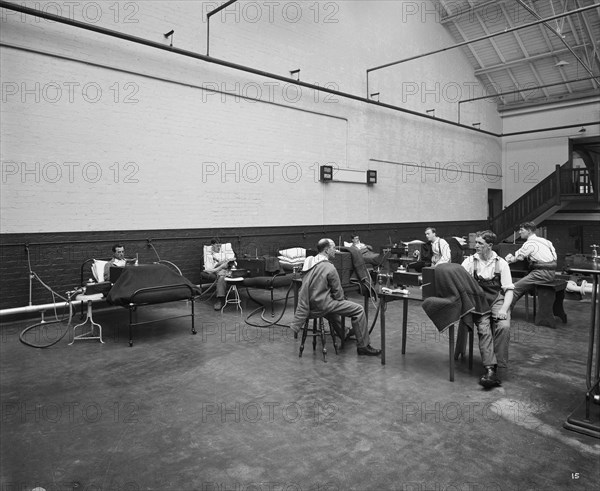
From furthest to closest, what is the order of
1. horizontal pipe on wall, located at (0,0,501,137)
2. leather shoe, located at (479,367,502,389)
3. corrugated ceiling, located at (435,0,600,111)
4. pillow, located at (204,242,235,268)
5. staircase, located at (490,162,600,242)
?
staircase, located at (490,162,600,242) → corrugated ceiling, located at (435,0,600,111) → pillow, located at (204,242,235,268) → horizontal pipe on wall, located at (0,0,501,137) → leather shoe, located at (479,367,502,389)

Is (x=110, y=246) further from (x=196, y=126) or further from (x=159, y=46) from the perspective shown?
(x=159, y=46)

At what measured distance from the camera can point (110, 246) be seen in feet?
24.4

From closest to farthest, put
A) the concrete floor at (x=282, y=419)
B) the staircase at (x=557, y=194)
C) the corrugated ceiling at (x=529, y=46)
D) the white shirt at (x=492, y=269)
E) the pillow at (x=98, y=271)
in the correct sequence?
the concrete floor at (x=282, y=419)
the white shirt at (x=492, y=269)
the pillow at (x=98, y=271)
the corrugated ceiling at (x=529, y=46)
the staircase at (x=557, y=194)

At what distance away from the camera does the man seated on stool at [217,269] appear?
7.59 metres

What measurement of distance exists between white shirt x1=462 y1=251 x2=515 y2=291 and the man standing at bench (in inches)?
89.8

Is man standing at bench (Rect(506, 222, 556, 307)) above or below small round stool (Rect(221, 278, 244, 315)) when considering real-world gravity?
above

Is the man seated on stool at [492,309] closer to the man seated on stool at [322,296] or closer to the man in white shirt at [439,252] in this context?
the man seated on stool at [322,296]

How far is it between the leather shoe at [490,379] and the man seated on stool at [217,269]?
4487mm

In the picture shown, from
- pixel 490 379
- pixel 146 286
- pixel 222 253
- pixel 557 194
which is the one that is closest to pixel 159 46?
pixel 222 253

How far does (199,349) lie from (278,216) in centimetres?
505

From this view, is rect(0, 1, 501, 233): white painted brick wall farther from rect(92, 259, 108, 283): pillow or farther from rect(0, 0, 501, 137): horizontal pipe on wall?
rect(92, 259, 108, 283): pillow

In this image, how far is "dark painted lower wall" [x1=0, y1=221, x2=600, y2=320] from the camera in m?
6.47

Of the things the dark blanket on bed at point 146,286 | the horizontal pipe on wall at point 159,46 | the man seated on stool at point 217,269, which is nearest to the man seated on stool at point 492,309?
the dark blanket on bed at point 146,286

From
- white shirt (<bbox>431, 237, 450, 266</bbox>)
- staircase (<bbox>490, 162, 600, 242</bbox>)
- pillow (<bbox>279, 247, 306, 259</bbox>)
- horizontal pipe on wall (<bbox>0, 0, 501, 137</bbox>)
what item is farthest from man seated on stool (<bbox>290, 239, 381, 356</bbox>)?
staircase (<bbox>490, 162, 600, 242</bbox>)
